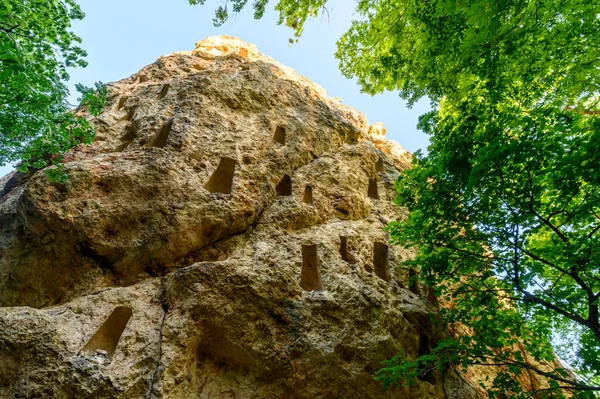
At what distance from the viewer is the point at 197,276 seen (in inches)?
287

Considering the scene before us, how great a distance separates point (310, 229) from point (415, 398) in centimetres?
457

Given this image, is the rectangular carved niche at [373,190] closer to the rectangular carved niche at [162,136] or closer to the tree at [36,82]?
the rectangular carved niche at [162,136]

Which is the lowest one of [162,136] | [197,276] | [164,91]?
[197,276]

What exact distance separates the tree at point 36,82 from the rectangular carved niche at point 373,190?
8.59 meters

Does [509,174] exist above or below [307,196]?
below

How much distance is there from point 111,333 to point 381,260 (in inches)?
271

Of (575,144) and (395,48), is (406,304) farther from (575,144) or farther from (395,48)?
(395,48)

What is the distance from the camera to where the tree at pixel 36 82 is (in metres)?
6.77

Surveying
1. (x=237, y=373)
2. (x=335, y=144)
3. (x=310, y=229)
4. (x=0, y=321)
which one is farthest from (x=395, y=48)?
(x=0, y=321)

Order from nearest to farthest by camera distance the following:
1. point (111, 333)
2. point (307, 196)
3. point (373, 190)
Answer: point (111, 333)
point (307, 196)
point (373, 190)

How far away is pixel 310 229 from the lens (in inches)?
387

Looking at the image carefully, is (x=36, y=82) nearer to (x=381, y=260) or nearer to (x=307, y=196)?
(x=307, y=196)

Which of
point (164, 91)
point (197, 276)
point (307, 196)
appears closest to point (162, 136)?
point (164, 91)

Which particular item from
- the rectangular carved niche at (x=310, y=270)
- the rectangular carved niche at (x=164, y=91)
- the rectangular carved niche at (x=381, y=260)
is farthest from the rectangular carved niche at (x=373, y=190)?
the rectangular carved niche at (x=164, y=91)
